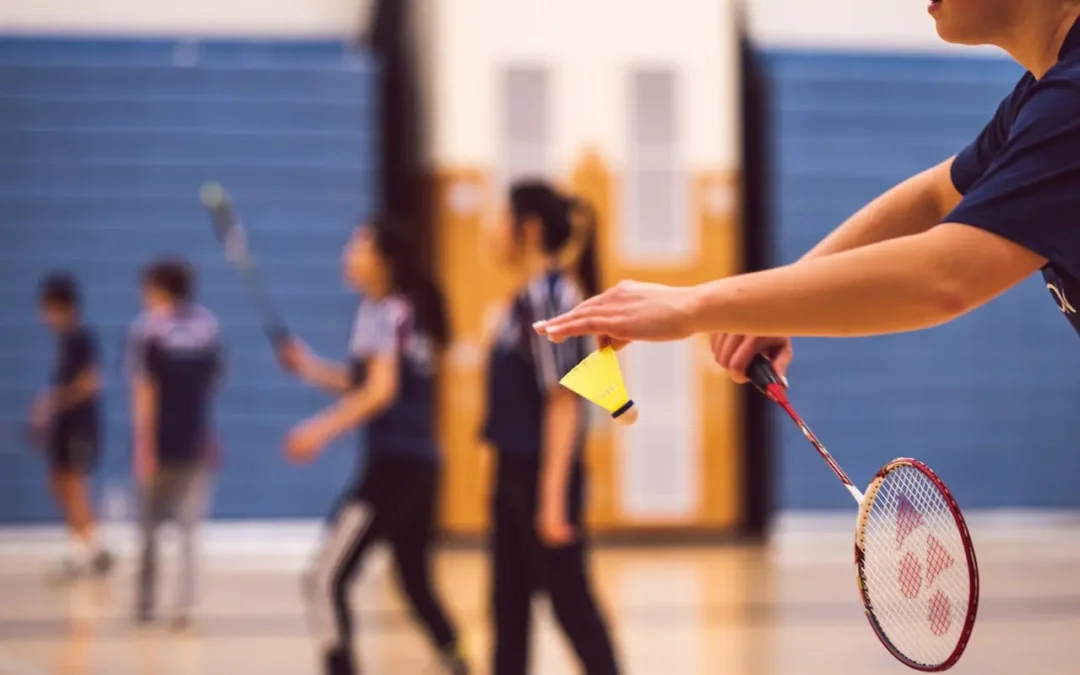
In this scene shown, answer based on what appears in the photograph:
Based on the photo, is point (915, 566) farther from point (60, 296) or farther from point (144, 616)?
point (60, 296)

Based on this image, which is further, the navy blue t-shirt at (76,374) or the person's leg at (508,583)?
the navy blue t-shirt at (76,374)

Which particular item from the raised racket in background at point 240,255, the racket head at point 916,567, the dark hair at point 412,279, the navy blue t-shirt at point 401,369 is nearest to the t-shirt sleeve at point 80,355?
the raised racket in background at point 240,255

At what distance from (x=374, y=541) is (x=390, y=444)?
Result: 1.25ft

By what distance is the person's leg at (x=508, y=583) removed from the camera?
445 cm

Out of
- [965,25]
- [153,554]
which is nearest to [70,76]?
[153,554]

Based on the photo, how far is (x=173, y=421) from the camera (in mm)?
7480

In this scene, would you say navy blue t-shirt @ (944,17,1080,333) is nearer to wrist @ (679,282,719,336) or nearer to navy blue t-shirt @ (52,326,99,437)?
wrist @ (679,282,719,336)

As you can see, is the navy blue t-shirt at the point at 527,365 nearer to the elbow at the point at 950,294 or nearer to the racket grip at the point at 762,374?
the racket grip at the point at 762,374

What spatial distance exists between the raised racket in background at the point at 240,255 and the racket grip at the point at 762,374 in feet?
27.1

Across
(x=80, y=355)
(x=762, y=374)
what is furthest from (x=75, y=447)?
(x=762, y=374)

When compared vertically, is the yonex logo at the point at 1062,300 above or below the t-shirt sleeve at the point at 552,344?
above

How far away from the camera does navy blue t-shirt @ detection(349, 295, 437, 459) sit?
520 cm

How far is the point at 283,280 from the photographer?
1072 centimetres

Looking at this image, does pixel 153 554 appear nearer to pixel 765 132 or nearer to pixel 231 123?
pixel 231 123
